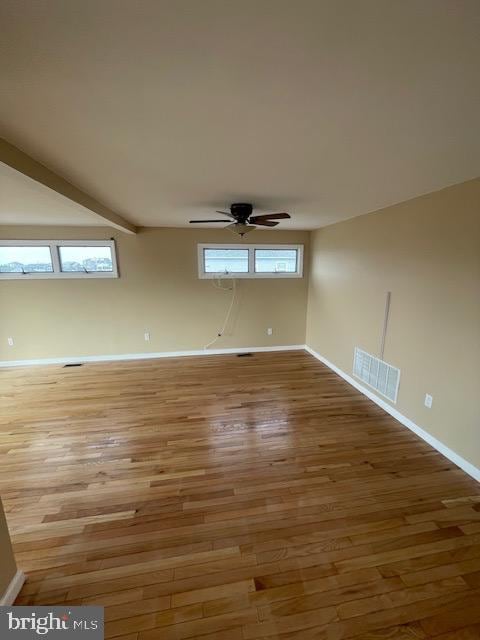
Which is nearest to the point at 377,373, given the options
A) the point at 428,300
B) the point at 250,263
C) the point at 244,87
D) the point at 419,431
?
the point at 419,431

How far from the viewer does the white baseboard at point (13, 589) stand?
1213 millimetres

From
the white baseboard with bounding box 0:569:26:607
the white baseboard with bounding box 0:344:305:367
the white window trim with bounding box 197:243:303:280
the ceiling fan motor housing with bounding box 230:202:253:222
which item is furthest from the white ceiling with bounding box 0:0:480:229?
the white baseboard with bounding box 0:344:305:367

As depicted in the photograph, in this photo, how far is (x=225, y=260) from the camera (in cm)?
464

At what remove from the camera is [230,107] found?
1.13m

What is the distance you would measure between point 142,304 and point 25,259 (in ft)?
6.03

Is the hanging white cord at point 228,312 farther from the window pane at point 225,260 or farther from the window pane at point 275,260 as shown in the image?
the window pane at point 275,260

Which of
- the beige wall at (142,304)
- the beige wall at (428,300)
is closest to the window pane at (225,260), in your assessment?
the beige wall at (142,304)

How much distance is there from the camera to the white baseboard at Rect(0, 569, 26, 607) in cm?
121

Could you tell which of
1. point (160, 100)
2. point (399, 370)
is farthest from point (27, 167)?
point (399, 370)

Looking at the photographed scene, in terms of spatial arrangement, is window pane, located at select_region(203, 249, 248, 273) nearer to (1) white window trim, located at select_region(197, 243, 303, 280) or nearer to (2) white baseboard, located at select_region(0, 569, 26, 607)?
(1) white window trim, located at select_region(197, 243, 303, 280)

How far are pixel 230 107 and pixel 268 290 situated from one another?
3.75 metres

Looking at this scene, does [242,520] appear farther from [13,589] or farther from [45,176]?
[45,176]

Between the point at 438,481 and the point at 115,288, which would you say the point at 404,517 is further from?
the point at 115,288

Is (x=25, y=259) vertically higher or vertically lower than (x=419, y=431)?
higher
